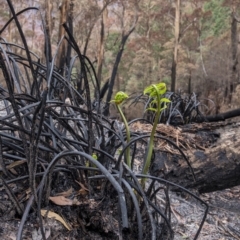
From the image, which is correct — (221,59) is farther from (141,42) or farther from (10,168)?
(10,168)

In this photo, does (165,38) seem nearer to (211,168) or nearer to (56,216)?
(211,168)

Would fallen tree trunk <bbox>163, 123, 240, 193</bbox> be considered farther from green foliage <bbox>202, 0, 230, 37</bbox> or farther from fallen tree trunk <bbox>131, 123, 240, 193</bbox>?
green foliage <bbox>202, 0, 230, 37</bbox>

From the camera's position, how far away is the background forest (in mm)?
13883

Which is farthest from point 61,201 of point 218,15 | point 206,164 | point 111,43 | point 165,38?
point 111,43

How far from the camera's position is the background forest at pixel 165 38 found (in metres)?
13.9

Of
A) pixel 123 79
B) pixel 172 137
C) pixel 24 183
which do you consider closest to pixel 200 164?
pixel 172 137

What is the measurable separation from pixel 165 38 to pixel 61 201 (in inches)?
783

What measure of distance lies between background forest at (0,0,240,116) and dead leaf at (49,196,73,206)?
39.0 ft

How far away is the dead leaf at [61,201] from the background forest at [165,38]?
1188 cm

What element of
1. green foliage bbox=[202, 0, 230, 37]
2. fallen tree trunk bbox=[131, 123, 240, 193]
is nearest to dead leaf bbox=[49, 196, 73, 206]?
fallen tree trunk bbox=[131, 123, 240, 193]

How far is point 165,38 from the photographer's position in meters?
19.7

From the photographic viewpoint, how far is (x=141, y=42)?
19.7 m

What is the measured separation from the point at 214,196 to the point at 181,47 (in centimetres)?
1762

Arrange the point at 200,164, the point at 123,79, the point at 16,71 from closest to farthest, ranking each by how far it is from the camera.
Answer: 1. the point at 16,71
2. the point at 200,164
3. the point at 123,79
